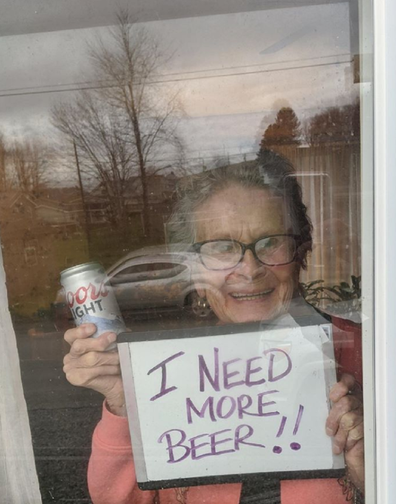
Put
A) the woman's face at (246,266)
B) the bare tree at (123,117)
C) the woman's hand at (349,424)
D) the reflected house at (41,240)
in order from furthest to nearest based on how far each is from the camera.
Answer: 1. the reflected house at (41,240)
2. the bare tree at (123,117)
3. the woman's face at (246,266)
4. the woman's hand at (349,424)

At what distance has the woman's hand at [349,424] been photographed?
3.66ft

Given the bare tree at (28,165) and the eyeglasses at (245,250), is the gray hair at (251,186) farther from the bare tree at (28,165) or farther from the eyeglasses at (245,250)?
the bare tree at (28,165)

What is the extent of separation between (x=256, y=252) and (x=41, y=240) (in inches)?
39.8

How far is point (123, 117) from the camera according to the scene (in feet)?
6.42

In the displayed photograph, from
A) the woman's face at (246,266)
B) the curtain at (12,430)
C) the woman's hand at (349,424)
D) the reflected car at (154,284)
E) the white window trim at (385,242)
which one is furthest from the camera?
the reflected car at (154,284)

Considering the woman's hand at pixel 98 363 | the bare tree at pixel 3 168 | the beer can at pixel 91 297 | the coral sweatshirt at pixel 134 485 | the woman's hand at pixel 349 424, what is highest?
the bare tree at pixel 3 168

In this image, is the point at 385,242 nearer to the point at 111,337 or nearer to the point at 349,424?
the point at 349,424

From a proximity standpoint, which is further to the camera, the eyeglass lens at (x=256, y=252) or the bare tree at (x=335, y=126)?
the eyeglass lens at (x=256, y=252)

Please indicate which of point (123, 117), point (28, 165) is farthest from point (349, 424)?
point (28, 165)

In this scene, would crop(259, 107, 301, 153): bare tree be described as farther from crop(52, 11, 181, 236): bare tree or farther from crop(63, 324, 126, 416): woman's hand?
crop(63, 324, 126, 416): woman's hand

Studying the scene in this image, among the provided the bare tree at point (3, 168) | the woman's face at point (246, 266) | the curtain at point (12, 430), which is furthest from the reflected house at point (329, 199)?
the bare tree at point (3, 168)

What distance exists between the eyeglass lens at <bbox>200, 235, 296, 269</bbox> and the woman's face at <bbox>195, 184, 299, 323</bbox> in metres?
0.02

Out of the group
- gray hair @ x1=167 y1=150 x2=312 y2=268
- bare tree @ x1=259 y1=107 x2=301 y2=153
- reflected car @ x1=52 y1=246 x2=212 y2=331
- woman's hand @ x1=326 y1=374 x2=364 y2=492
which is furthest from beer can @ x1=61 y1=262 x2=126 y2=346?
bare tree @ x1=259 y1=107 x2=301 y2=153

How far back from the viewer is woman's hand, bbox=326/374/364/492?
1115mm
